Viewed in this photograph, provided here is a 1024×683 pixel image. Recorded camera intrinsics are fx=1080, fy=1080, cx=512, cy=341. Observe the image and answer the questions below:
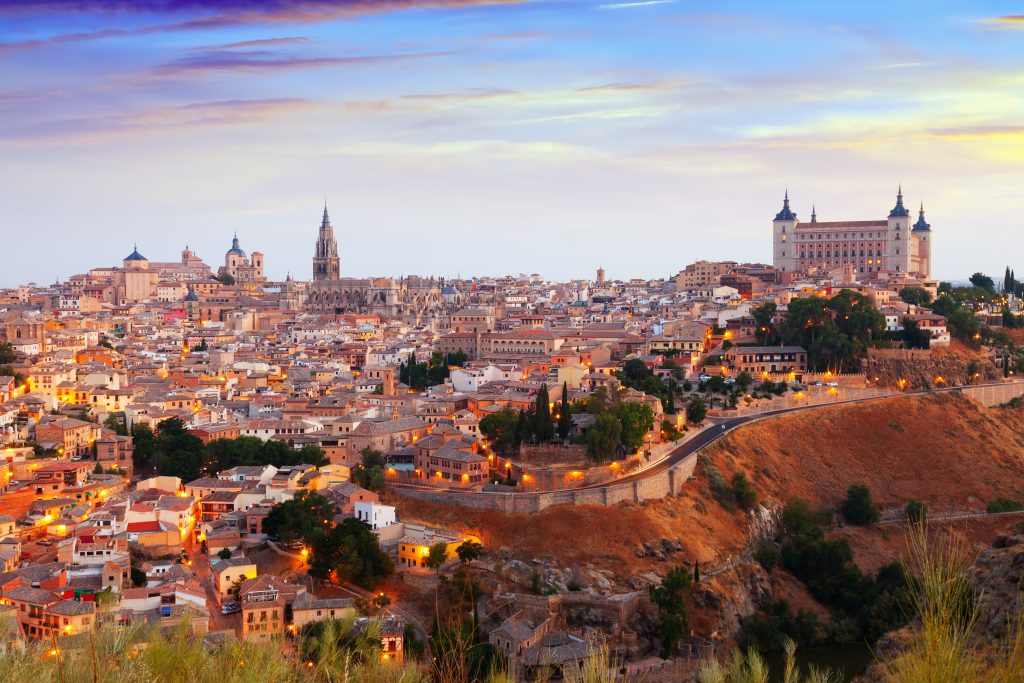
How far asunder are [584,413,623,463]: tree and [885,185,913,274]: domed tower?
27346mm

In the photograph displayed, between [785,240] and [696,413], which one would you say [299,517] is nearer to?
[696,413]

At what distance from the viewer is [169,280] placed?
5981 cm

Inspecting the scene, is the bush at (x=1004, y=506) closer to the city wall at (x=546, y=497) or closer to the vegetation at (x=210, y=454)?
the city wall at (x=546, y=497)

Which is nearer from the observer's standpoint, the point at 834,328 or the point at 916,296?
the point at 834,328

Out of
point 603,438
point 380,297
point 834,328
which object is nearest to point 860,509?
point 603,438

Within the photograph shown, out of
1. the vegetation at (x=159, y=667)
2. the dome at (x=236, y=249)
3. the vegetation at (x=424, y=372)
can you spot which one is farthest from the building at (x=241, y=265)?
the vegetation at (x=159, y=667)

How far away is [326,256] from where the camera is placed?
61281 millimetres

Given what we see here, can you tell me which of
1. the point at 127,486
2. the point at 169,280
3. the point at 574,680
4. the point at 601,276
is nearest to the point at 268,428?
the point at 127,486

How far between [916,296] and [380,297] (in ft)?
85.6

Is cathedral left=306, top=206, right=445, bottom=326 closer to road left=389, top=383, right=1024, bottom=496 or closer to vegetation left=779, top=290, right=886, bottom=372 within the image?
vegetation left=779, top=290, right=886, bottom=372

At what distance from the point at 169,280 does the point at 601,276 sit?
81.4 ft

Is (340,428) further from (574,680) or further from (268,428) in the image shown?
(574,680)

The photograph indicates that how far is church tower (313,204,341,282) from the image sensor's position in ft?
200

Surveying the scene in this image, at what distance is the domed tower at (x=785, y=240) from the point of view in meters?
47.2
